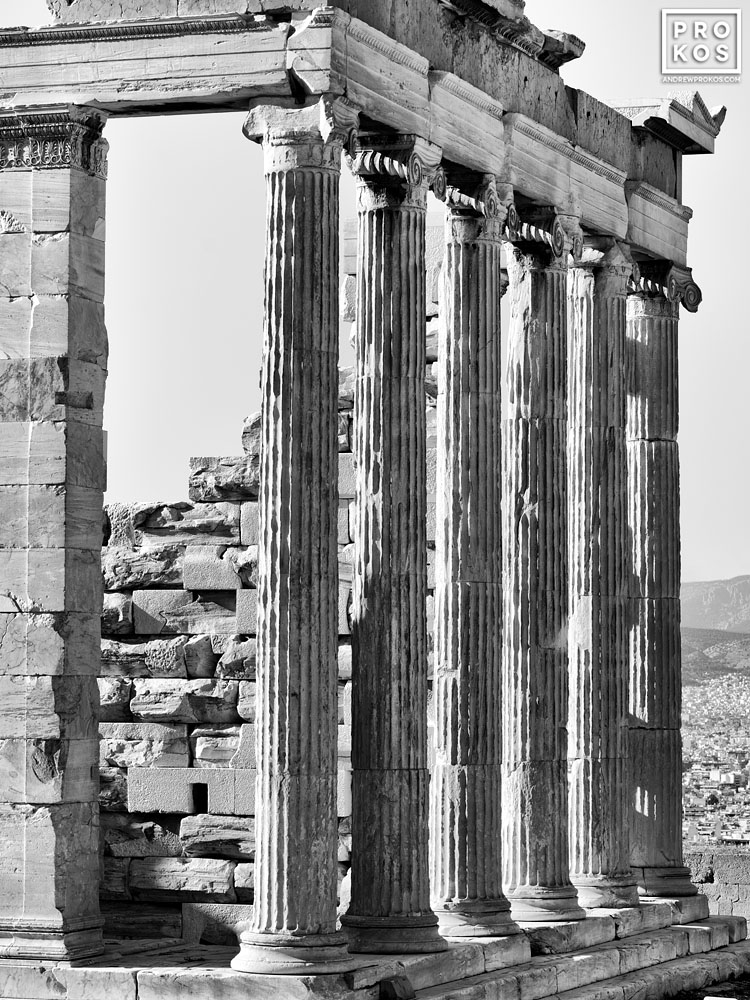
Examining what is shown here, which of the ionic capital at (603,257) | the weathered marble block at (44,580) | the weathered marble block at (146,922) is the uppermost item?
the ionic capital at (603,257)

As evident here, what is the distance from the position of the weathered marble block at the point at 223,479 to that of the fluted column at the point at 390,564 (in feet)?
16.4

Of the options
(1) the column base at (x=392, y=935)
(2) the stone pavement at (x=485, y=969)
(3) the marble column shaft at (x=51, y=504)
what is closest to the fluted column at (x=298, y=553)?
(2) the stone pavement at (x=485, y=969)

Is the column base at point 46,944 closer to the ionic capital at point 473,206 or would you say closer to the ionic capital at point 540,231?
the ionic capital at point 473,206

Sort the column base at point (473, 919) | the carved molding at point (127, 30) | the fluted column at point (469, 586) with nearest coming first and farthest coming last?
the carved molding at point (127, 30) → the column base at point (473, 919) → the fluted column at point (469, 586)

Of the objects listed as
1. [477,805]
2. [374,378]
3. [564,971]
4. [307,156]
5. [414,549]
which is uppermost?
[307,156]

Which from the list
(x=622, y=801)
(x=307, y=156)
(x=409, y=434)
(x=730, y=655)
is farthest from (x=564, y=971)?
(x=730, y=655)

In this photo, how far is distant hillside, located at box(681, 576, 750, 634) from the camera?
68250mm

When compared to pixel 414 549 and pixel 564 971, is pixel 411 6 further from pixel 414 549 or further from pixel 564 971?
pixel 564 971

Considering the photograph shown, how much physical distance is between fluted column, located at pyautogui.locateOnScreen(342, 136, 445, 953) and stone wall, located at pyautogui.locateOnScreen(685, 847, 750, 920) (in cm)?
1122

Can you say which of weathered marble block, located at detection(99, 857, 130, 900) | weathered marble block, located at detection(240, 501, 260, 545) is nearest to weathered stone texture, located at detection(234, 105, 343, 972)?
weathered marble block, located at detection(240, 501, 260, 545)

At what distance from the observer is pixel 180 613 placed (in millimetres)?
31156

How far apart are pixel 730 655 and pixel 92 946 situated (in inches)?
1616

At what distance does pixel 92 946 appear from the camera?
24.6 metres

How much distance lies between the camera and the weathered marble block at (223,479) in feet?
101
